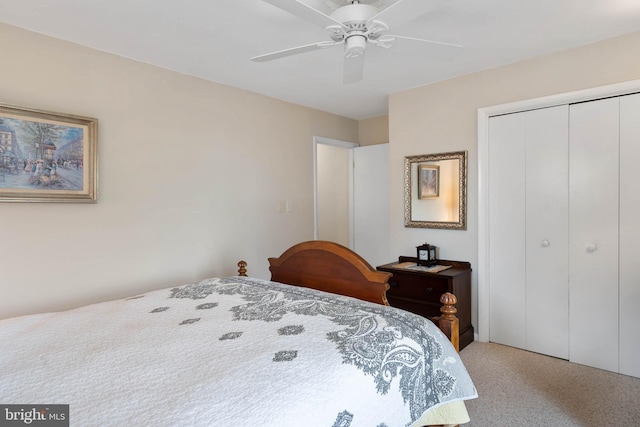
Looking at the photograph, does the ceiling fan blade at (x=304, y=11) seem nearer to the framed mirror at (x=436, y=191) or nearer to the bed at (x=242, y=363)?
the bed at (x=242, y=363)

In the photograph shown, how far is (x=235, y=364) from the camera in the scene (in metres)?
1.11

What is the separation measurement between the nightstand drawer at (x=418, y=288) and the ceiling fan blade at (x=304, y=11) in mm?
2013

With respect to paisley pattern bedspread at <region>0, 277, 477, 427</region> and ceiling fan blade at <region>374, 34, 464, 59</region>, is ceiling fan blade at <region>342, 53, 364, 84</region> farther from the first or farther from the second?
paisley pattern bedspread at <region>0, 277, 477, 427</region>

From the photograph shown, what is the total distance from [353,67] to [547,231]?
192 cm

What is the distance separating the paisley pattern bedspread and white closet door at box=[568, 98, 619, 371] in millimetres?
1683

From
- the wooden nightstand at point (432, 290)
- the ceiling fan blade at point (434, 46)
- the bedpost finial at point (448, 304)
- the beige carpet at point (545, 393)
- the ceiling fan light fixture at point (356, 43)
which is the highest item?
the ceiling fan blade at point (434, 46)

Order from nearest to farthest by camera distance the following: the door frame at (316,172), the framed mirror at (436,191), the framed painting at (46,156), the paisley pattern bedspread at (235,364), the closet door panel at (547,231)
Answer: the paisley pattern bedspread at (235,364) → the framed painting at (46,156) → the closet door panel at (547,231) → the framed mirror at (436,191) → the door frame at (316,172)

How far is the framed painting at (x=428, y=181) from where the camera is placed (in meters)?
3.23

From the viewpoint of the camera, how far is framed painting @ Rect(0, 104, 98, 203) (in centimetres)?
208

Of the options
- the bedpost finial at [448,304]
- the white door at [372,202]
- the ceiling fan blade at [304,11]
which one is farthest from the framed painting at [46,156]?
the white door at [372,202]

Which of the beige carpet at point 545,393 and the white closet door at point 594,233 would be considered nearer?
the beige carpet at point 545,393

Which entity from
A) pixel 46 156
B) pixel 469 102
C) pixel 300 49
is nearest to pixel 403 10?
pixel 300 49

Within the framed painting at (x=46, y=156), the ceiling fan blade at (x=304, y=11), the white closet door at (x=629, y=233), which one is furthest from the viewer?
the white closet door at (x=629, y=233)

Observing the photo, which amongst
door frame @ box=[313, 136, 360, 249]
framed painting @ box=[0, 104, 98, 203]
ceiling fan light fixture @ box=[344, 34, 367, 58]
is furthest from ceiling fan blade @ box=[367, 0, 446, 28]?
door frame @ box=[313, 136, 360, 249]
